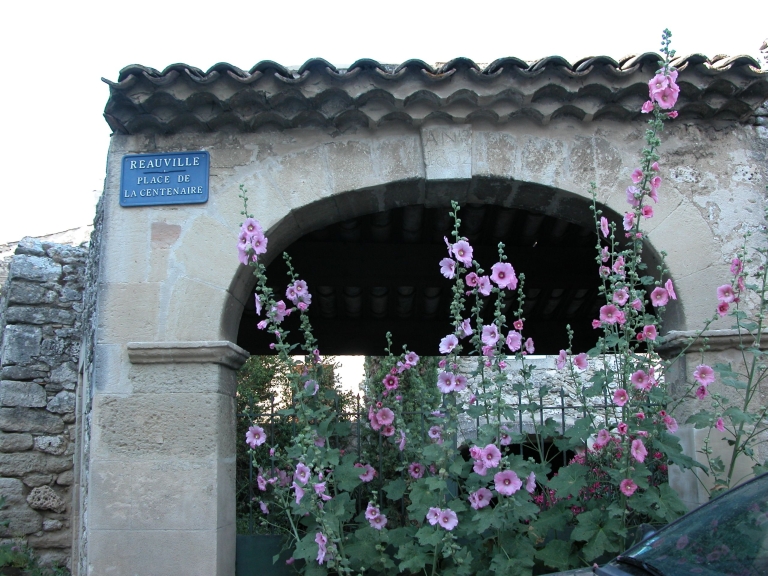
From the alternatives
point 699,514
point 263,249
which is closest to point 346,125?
point 263,249

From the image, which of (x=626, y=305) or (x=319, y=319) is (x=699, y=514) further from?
(x=319, y=319)

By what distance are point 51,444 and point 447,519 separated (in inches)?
131

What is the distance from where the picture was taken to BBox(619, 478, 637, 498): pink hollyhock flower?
2811 mm

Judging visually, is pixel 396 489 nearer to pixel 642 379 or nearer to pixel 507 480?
pixel 507 480

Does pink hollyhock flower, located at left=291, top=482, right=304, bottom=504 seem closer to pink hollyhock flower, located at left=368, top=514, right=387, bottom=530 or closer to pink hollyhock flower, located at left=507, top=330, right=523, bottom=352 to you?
pink hollyhock flower, located at left=368, top=514, right=387, bottom=530

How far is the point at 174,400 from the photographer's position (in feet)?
11.2

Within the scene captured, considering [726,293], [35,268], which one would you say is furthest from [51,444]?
[726,293]

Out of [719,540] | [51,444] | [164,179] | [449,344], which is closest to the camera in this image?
[719,540]

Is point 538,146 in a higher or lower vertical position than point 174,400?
higher

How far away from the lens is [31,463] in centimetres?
496

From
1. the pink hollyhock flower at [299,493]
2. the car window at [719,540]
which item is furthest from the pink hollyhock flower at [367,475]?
the car window at [719,540]

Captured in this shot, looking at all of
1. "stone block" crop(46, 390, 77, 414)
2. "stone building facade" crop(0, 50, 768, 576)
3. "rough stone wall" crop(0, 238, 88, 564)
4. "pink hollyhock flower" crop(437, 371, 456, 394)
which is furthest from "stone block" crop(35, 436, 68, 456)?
"pink hollyhock flower" crop(437, 371, 456, 394)

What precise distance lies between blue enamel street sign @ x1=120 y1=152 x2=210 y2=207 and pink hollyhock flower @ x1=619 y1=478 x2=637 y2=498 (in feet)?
7.64

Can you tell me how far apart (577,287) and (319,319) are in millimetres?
2220
